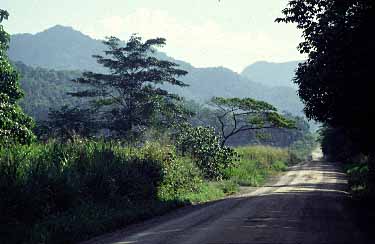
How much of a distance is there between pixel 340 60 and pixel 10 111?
55.6 ft

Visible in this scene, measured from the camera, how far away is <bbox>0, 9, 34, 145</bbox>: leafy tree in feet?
70.2

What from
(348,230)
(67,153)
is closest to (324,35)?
(348,230)

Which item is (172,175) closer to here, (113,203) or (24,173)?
(113,203)

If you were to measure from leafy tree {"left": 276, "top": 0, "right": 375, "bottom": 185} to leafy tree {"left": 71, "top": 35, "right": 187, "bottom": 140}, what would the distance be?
25.0m

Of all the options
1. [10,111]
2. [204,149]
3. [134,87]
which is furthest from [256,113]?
[10,111]

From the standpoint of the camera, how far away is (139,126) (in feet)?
136

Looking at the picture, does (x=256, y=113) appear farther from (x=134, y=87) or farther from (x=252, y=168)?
(x=134, y=87)

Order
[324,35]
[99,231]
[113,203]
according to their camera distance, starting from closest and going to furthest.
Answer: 1. [99,231]
2. [324,35]
3. [113,203]

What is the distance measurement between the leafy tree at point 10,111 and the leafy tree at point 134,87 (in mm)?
14119

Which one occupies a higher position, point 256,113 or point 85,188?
point 256,113

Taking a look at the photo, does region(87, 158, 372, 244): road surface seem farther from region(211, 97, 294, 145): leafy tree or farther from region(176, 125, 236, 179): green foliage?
region(211, 97, 294, 145): leafy tree

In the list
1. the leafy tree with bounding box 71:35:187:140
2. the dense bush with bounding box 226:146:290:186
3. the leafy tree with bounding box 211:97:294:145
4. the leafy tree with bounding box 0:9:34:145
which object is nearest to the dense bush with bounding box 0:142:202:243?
the leafy tree with bounding box 0:9:34:145

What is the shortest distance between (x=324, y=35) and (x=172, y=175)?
9905 millimetres

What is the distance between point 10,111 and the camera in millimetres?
22438
